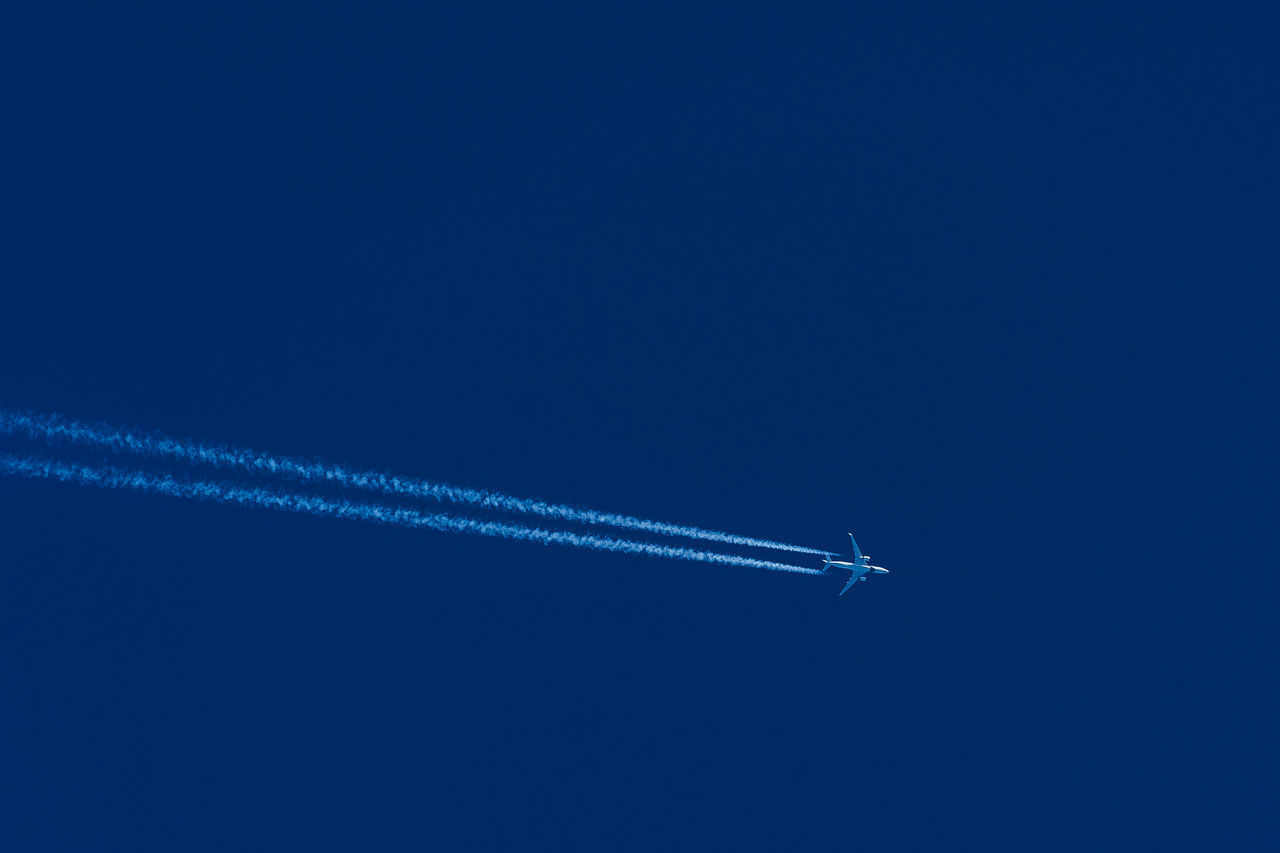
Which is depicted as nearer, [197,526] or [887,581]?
[197,526]

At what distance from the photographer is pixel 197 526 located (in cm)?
4444

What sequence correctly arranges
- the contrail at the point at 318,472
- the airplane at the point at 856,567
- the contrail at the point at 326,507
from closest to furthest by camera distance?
the contrail at the point at 326,507
the contrail at the point at 318,472
the airplane at the point at 856,567

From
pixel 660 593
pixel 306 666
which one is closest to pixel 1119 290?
pixel 660 593

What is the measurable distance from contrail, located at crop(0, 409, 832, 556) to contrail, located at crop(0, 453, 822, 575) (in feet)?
2.89

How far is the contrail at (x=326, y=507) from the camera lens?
37406 millimetres

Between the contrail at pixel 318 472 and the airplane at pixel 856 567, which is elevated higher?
the airplane at pixel 856 567

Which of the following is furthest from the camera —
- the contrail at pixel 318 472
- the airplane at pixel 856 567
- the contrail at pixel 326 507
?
the airplane at pixel 856 567

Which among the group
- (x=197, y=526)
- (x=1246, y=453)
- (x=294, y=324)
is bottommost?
(x=197, y=526)

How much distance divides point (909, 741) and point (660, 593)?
54.6ft

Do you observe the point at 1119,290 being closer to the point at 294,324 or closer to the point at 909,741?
the point at 909,741

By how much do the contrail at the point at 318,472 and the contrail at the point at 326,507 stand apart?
34.7 inches

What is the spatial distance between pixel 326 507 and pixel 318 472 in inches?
69.5

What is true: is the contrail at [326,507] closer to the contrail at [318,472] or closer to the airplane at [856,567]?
the contrail at [318,472]

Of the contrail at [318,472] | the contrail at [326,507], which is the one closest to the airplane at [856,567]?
the contrail at [318,472]
